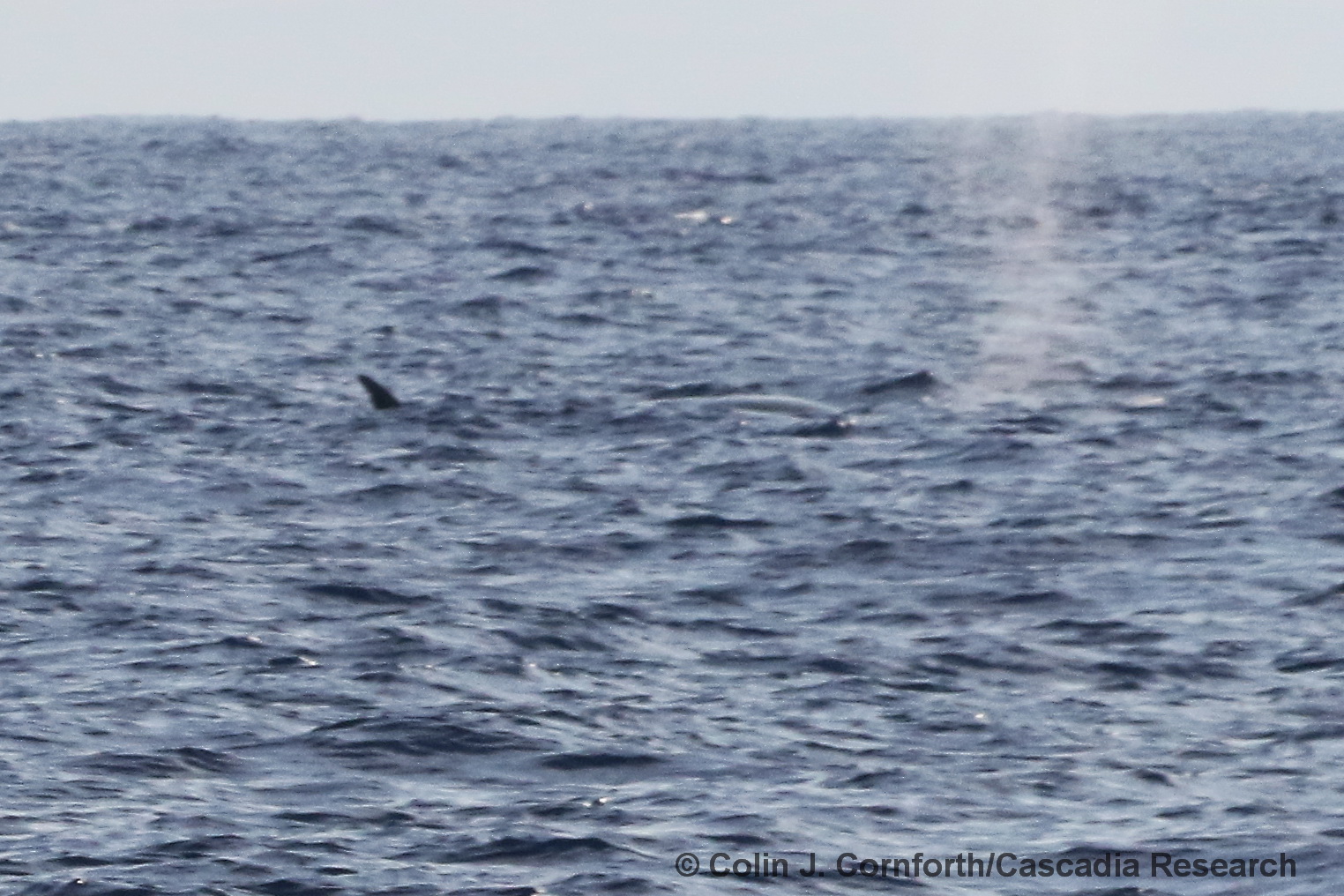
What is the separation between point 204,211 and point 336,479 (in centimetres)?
4269

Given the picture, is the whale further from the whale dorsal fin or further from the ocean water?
the ocean water

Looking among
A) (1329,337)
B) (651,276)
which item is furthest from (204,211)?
(1329,337)

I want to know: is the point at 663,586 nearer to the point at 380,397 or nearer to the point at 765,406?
the point at 765,406

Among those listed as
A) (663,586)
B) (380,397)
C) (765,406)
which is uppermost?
(380,397)

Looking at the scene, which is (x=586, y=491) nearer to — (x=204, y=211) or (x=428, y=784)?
(x=428, y=784)

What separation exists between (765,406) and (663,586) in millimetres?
9299

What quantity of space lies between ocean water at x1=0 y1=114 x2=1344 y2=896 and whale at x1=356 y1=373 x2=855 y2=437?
0.20 meters

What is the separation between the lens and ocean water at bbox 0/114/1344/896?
1203cm

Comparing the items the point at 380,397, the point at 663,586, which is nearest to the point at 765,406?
the point at 380,397

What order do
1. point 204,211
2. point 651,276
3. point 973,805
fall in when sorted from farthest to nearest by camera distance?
1. point 204,211
2. point 651,276
3. point 973,805

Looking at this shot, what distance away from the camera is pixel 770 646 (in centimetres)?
1612

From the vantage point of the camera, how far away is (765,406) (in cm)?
2719

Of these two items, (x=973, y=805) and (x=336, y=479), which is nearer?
(x=973, y=805)

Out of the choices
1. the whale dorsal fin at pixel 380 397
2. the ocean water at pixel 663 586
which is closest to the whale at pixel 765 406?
A: the whale dorsal fin at pixel 380 397
